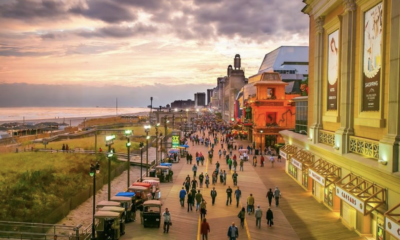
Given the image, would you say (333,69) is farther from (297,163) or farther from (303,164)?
(297,163)

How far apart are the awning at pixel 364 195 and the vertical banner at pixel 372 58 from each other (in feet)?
11.0

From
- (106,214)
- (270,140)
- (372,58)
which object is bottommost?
(106,214)

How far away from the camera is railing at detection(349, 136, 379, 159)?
1587 cm

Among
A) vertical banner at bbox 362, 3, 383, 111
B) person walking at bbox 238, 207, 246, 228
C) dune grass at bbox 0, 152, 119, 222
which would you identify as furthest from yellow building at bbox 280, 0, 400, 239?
dune grass at bbox 0, 152, 119, 222

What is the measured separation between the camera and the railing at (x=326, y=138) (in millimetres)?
22641

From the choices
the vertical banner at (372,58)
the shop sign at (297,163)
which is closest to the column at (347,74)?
the vertical banner at (372,58)

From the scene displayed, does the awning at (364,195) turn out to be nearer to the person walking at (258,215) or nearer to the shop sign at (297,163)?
the person walking at (258,215)

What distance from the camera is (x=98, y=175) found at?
3725 centimetres

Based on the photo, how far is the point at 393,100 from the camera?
45.8 feet

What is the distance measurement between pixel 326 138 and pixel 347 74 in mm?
5772

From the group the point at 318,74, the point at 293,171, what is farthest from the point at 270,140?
the point at 318,74

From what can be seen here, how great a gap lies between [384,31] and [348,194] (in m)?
6.96

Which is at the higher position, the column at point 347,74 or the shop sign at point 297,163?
the column at point 347,74

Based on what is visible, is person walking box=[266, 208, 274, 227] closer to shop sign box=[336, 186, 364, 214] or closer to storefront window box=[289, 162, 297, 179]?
shop sign box=[336, 186, 364, 214]
